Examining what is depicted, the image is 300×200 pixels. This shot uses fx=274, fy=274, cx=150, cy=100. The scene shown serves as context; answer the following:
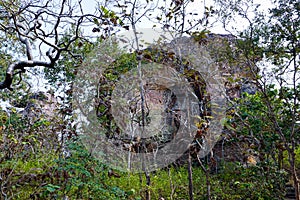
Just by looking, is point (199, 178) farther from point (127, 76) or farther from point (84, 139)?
point (84, 139)

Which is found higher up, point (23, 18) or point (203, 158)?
point (23, 18)

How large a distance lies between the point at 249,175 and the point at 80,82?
2316 millimetres

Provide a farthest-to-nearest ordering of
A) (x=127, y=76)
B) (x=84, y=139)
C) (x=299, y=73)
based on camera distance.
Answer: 1. (x=127, y=76)
2. (x=299, y=73)
3. (x=84, y=139)

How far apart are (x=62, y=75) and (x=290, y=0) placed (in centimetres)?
335

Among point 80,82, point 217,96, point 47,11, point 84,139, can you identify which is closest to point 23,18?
point 47,11

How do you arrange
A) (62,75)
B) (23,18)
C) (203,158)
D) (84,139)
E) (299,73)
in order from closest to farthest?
(84,139) → (299,73) → (23,18) → (62,75) → (203,158)

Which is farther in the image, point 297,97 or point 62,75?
point 62,75

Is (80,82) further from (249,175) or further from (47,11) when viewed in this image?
(249,175)

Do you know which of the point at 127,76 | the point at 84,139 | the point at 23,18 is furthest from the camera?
the point at 127,76

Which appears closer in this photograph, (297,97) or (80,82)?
(297,97)

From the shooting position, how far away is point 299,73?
8.95ft

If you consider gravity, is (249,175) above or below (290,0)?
below

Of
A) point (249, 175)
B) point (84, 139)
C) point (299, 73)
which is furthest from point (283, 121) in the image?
point (84, 139)

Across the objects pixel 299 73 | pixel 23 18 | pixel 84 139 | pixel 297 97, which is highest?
pixel 23 18
